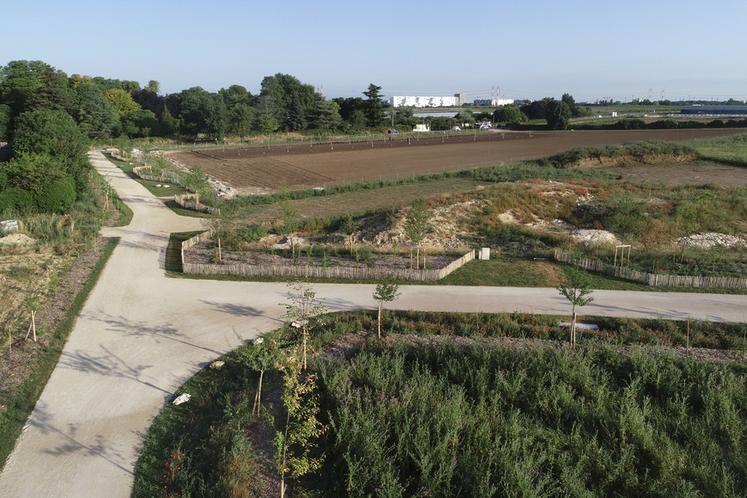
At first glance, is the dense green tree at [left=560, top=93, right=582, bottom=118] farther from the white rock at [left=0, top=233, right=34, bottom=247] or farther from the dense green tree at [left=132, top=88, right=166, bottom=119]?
the white rock at [left=0, top=233, right=34, bottom=247]

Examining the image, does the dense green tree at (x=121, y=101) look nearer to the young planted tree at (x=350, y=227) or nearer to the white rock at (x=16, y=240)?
the white rock at (x=16, y=240)

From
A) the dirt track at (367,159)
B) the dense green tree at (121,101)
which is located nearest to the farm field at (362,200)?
the dirt track at (367,159)

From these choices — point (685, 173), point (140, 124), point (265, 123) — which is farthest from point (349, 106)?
point (685, 173)

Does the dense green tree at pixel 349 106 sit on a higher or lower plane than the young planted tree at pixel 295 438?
higher

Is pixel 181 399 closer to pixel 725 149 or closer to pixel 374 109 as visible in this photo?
pixel 725 149

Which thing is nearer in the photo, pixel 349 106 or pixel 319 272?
pixel 319 272

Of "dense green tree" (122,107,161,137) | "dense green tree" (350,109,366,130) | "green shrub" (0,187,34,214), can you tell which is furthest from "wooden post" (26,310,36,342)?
"dense green tree" (350,109,366,130)

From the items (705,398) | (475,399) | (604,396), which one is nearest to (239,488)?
(475,399)

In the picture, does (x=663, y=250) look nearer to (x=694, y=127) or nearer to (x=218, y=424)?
(x=218, y=424)
